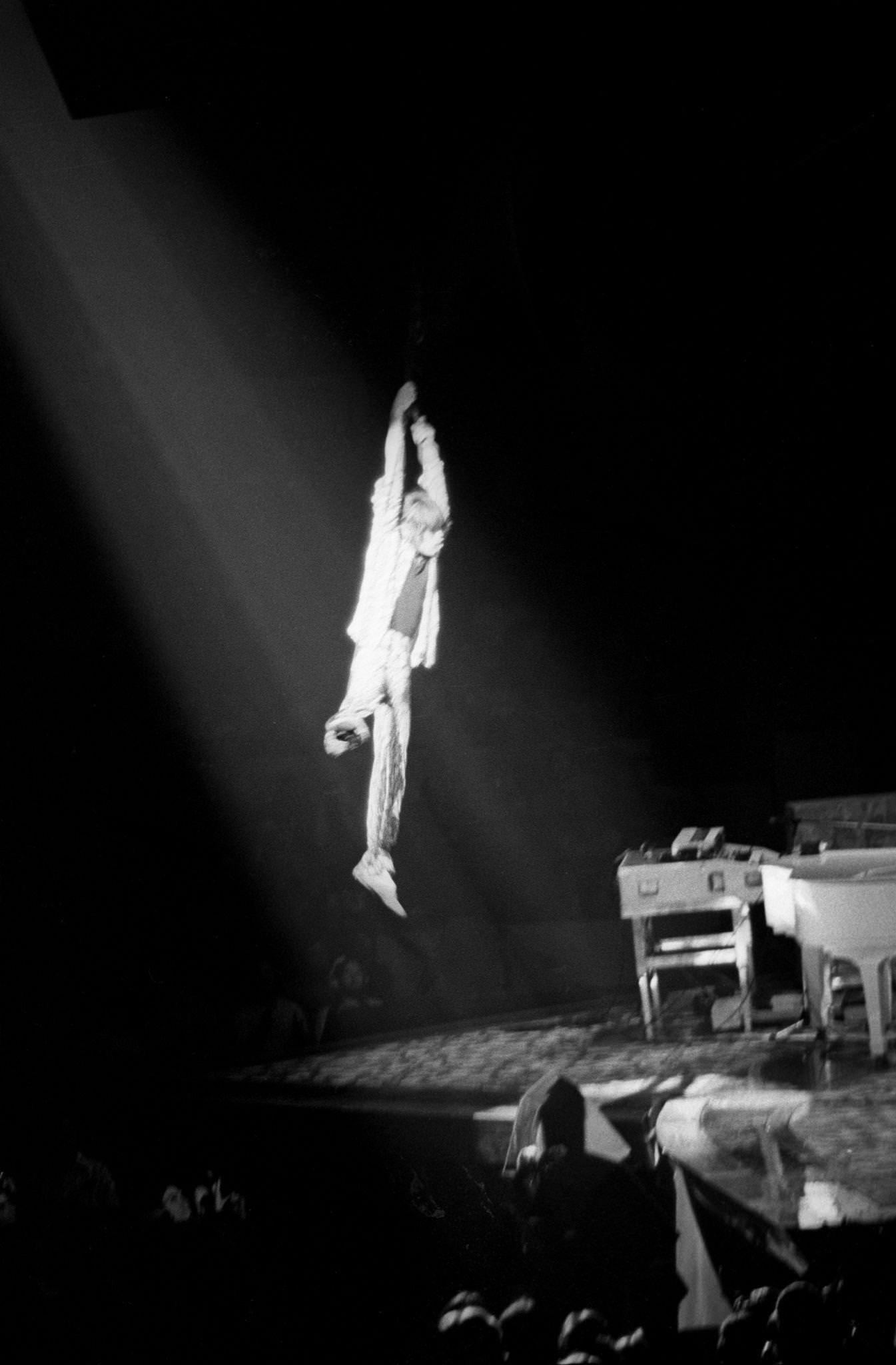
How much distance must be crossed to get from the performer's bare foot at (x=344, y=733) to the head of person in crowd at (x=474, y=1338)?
4.37 meters

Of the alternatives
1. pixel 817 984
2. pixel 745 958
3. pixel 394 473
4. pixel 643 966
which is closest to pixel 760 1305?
pixel 817 984

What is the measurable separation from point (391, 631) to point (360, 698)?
1.33 feet

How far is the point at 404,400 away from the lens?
6445 mm

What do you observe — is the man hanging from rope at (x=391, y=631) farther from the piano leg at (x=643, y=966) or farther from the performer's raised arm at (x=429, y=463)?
the piano leg at (x=643, y=966)

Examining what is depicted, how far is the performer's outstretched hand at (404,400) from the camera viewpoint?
645 centimetres

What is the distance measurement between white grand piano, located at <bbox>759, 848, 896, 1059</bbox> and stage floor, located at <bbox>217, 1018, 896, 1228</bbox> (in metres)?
0.23

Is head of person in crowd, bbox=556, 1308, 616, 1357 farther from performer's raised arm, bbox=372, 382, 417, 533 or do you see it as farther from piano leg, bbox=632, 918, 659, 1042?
performer's raised arm, bbox=372, 382, 417, 533

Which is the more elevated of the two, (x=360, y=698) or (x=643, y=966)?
(x=360, y=698)

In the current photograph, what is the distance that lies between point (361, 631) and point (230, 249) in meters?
2.03

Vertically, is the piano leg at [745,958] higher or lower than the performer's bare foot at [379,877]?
lower

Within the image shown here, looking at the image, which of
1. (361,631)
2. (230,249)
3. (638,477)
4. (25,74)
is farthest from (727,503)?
(25,74)

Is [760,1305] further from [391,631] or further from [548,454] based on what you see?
[548,454]

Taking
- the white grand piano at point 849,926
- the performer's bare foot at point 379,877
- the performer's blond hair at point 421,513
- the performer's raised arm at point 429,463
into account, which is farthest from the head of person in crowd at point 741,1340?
the performer's raised arm at point 429,463

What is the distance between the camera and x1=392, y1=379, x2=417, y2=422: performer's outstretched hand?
254 inches
